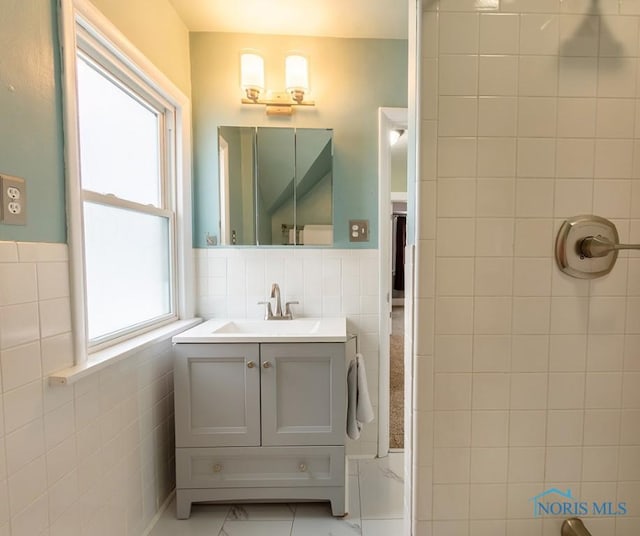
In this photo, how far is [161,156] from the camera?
1739 mm

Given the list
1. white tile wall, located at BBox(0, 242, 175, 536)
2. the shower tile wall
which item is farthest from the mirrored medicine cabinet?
the shower tile wall

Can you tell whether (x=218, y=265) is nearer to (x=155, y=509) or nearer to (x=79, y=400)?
(x=79, y=400)

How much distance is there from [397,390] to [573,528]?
1.90 m

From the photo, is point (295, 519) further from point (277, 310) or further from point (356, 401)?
point (277, 310)

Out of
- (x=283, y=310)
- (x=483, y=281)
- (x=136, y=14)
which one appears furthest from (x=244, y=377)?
(x=136, y=14)

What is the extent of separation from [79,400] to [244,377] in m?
0.60

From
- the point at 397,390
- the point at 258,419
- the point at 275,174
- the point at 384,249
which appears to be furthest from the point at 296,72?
the point at 397,390

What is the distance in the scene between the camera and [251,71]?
174cm

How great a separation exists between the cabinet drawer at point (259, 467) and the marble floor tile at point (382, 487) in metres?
0.25

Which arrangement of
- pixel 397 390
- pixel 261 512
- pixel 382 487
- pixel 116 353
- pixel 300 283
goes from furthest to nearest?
pixel 397 390 → pixel 300 283 → pixel 382 487 → pixel 261 512 → pixel 116 353

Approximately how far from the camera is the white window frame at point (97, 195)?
100cm

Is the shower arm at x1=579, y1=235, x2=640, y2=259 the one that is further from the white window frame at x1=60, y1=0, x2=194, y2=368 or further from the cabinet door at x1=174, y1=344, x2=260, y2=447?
the white window frame at x1=60, y1=0, x2=194, y2=368

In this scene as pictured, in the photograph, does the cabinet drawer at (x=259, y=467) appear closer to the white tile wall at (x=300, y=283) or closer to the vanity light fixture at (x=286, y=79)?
the white tile wall at (x=300, y=283)

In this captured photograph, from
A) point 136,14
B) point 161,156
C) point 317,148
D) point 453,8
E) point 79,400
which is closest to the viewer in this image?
point 453,8
